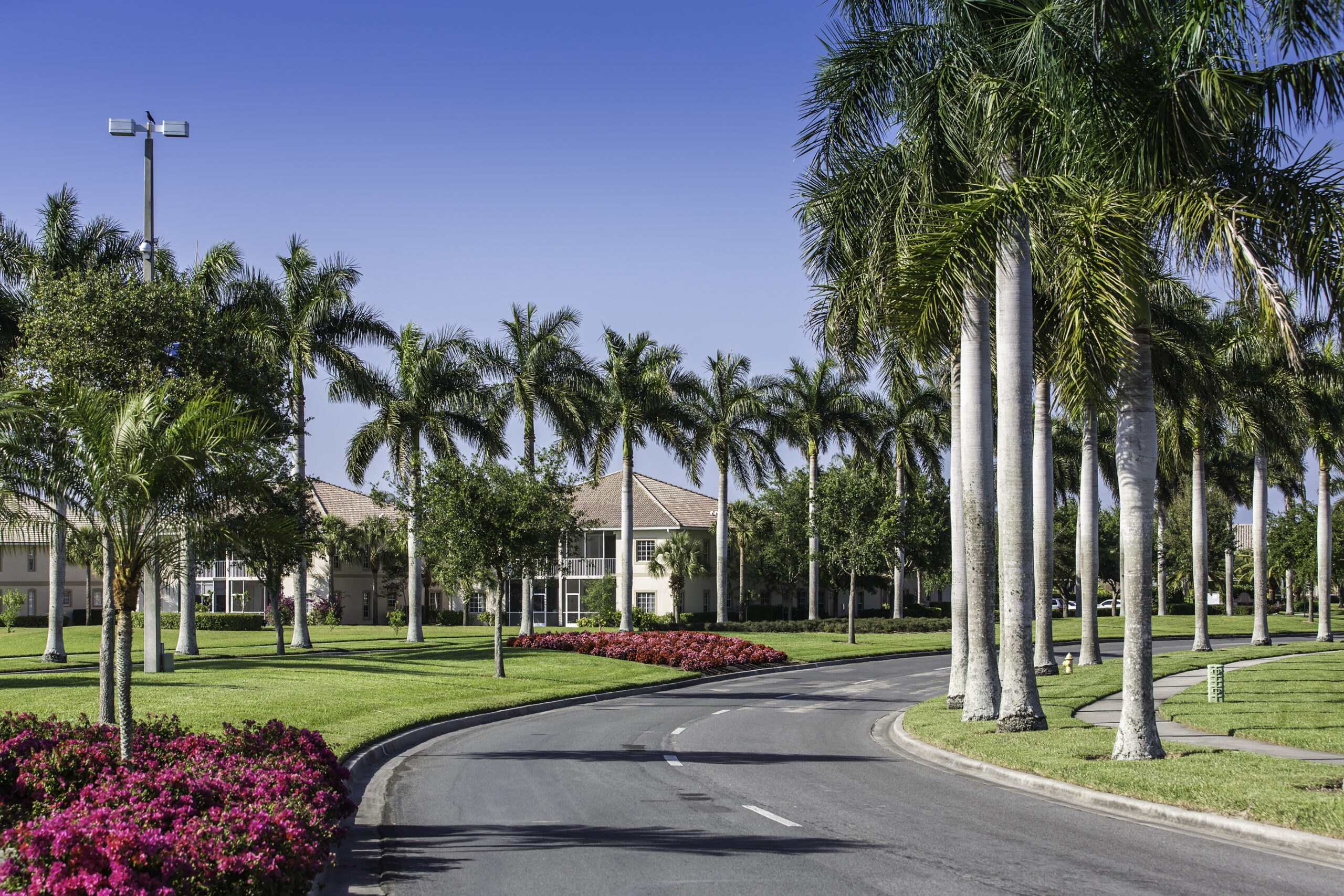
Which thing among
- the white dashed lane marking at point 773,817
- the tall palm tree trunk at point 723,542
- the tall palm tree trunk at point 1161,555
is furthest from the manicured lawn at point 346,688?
the tall palm tree trunk at point 1161,555

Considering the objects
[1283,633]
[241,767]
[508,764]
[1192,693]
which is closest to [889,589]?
[1283,633]

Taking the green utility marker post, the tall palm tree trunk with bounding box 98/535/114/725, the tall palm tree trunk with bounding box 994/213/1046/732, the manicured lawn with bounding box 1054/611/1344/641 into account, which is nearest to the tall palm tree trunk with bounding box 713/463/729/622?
the manicured lawn with bounding box 1054/611/1344/641

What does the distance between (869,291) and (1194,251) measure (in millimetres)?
7445

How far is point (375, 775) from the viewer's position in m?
14.1

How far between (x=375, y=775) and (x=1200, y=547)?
1308 inches

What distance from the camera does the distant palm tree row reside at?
11812 millimetres

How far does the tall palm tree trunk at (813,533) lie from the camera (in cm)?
4596

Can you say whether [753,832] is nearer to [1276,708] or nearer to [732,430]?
[1276,708]

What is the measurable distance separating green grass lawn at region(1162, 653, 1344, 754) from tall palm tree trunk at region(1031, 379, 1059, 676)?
384 centimetres

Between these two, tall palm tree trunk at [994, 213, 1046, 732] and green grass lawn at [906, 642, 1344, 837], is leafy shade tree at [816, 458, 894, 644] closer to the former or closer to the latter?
green grass lawn at [906, 642, 1344, 837]

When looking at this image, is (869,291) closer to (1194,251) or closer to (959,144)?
(959,144)

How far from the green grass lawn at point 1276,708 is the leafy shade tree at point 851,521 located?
53.8ft

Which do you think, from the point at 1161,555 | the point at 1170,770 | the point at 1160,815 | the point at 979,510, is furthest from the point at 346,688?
the point at 1161,555

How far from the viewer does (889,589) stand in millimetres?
78562
